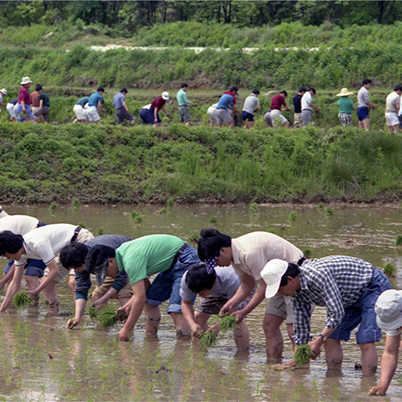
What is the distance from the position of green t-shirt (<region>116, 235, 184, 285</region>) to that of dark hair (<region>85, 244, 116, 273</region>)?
0.15 metres

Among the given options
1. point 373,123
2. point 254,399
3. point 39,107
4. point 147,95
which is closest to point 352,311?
point 254,399

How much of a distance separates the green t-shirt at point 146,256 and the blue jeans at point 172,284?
98mm

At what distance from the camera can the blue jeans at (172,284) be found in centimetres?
669


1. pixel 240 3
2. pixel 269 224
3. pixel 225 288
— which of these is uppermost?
pixel 240 3

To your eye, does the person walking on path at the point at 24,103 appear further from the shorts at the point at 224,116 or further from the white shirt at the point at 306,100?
the white shirt at the point at 306,100

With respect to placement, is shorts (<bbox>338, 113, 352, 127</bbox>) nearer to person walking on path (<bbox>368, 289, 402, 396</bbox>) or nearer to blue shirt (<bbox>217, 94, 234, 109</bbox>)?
blue shirt (<bbox>217, 94, 234, 109</bbox>)

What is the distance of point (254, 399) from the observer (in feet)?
17.0

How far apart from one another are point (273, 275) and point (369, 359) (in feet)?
3.90

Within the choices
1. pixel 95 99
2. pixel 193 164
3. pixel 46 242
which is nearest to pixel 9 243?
pixel 46 242

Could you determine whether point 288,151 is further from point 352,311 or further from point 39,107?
point 352,311

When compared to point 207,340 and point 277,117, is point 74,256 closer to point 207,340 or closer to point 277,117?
point 207,340

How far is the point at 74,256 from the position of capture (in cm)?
663

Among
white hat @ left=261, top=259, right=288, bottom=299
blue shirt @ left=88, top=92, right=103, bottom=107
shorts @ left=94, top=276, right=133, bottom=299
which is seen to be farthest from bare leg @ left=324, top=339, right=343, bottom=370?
blue shirt @ left=88, top=92, right=103, bottom=107

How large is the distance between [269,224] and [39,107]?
382 inches
